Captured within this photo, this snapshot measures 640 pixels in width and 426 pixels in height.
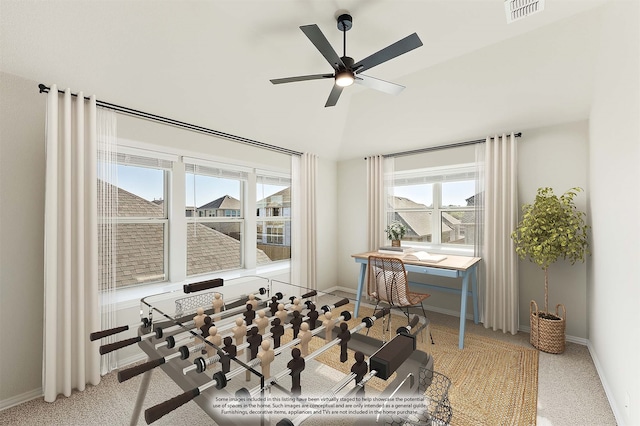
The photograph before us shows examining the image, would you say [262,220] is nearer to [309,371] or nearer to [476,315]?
[309,371]

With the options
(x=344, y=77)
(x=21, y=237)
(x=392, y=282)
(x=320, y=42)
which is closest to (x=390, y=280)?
(x=392, y=282)

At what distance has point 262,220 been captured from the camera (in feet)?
12.9

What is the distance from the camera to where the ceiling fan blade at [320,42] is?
1645 mm

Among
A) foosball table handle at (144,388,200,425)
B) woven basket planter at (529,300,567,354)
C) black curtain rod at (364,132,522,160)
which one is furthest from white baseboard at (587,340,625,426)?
foosball table handle at (144,388,200,425)

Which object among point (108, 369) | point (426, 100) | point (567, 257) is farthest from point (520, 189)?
point (108, 369)

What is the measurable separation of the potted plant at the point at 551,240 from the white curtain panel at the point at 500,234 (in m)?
0.28

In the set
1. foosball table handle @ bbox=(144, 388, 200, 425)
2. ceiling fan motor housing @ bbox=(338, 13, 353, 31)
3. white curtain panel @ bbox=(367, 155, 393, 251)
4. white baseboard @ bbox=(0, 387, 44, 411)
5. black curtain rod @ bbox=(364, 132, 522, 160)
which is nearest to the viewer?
foosball table handle @ bbox=(144, 388, 200, 425)

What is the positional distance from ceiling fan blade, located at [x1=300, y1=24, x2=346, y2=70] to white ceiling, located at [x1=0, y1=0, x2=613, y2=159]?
1.63 feet

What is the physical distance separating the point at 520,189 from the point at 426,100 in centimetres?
149

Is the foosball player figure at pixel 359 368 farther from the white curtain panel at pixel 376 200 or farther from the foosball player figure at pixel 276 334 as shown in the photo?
the white curtain panel at pixel 376 200

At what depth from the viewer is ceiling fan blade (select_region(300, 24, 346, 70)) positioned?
1.65 metres

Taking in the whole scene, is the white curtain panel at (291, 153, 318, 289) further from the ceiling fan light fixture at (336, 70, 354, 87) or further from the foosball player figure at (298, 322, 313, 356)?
the foosball player figure at (298, 322, 313, 356)

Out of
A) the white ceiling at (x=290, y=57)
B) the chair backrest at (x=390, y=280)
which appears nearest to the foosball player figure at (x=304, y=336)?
the chair backrest at (x=390, y=280)

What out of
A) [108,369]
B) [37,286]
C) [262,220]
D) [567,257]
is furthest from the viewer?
[262,220]
